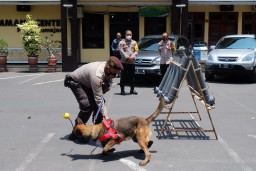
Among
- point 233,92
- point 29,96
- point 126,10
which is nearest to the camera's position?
point 29,96

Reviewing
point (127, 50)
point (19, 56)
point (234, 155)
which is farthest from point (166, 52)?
point (19, 56)

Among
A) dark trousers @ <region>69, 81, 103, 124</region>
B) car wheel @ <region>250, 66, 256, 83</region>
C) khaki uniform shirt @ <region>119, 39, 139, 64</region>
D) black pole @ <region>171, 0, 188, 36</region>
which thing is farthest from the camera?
black pole @ <region>171, 0, 188, 36</region>

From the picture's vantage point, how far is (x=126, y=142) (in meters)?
6.30

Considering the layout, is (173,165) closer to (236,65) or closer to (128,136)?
(128,136)

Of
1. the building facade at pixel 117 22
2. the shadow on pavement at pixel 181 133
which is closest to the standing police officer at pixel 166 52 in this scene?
the shadow on pavement at pixel 181 133

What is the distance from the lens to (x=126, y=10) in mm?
19547

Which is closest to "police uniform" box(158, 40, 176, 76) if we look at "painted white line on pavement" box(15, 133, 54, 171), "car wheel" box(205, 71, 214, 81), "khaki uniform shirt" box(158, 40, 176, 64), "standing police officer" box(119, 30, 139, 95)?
"khaki uniform shirt" box(158, 40, 176, 64)

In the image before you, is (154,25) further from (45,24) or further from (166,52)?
(166,52)

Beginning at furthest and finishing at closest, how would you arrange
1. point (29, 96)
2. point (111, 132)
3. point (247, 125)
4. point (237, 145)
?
point (29, 96) < point (247, 125) < point (237, 145) < point (111, 132)

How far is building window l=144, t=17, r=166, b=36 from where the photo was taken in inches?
770

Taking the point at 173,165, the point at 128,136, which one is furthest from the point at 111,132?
the point at 173,165

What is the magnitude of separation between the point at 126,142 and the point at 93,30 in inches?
553

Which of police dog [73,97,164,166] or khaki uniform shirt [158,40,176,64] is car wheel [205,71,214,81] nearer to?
khaki uniform shirt [158,40,176,64]

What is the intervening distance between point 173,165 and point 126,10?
49.9 feet
